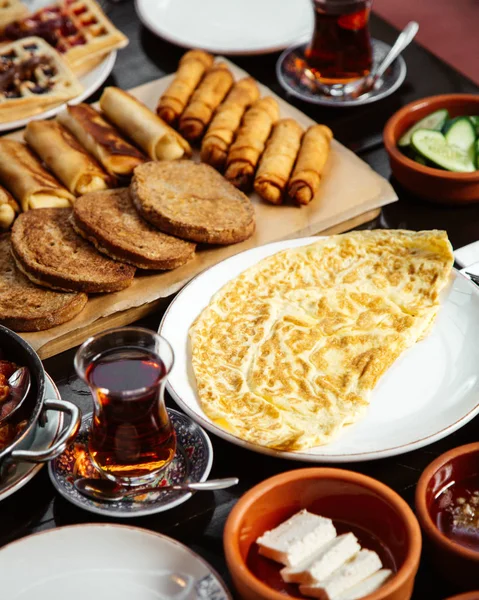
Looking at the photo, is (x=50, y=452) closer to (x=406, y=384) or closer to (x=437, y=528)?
(x=437, y=528)

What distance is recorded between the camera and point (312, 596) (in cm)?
166

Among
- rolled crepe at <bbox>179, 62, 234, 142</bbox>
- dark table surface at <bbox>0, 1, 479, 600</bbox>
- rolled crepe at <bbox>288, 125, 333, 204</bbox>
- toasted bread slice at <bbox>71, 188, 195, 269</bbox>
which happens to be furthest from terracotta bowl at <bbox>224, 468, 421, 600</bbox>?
rolled crepe at <bbox>179, 62, 234, 142</bbox>

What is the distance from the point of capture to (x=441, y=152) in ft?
9.95

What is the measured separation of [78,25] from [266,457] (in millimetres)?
2646

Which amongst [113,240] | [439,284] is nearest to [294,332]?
[439,284]

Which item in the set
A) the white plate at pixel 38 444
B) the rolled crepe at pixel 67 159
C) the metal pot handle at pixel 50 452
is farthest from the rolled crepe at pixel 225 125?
the metal pot handle at pixel 50 452

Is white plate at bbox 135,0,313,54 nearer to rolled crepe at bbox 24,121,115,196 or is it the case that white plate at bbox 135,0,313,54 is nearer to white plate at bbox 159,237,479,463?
rolled crepe at bbox 24,121,115,196

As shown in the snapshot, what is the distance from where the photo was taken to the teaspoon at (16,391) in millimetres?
2033

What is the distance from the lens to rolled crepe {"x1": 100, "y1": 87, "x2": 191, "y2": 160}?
10.6 feet

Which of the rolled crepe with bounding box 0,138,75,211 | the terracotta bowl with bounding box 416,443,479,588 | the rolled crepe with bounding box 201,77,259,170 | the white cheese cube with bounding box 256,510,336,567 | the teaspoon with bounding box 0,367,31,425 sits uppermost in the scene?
the terracotta bowl with bounding box 416,443,479,588

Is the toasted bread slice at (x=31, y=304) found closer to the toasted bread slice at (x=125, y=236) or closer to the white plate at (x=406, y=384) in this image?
the toasted bread slice at (x=125, y=236)

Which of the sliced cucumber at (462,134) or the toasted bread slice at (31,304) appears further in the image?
the sliced cucumber at (462,134)

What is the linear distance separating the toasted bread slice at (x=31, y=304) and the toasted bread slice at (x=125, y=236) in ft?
0.67

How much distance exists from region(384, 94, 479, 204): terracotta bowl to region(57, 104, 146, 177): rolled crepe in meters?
0.96
